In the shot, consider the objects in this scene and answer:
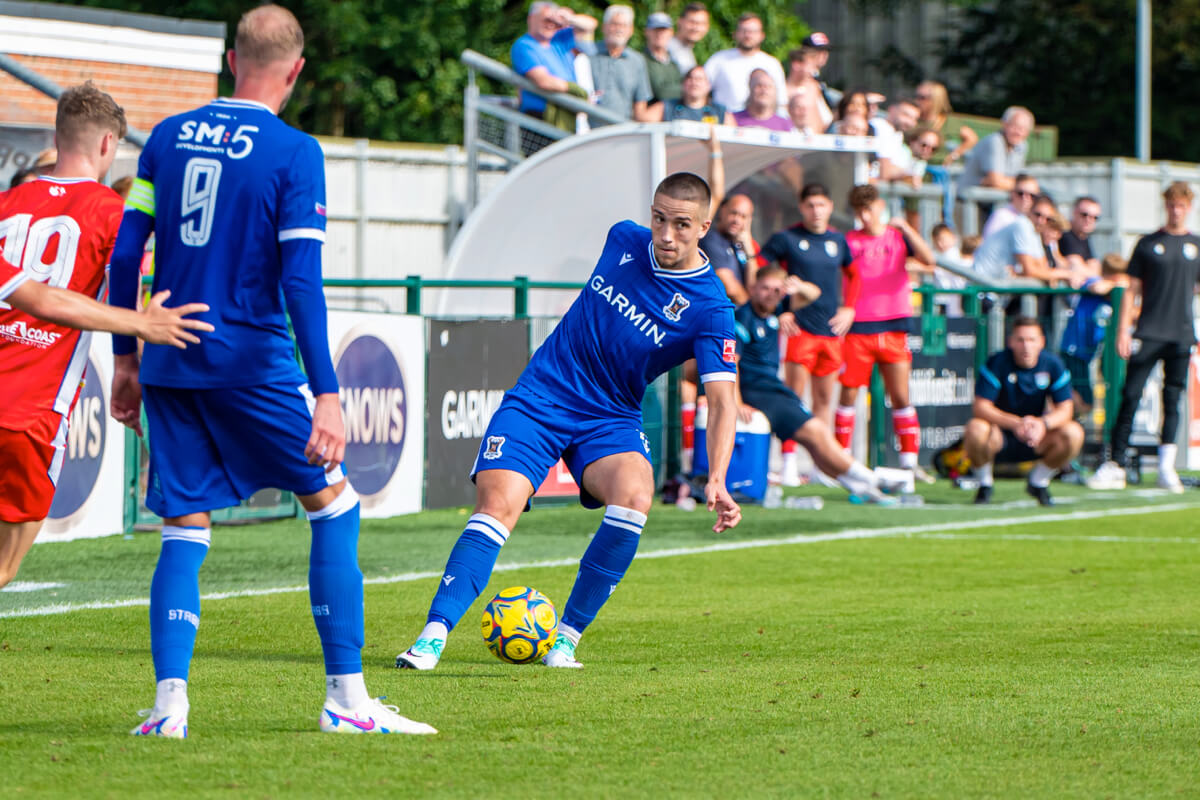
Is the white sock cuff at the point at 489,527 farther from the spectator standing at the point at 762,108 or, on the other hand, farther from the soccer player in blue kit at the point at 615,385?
the spectator standing at the point at 762,108

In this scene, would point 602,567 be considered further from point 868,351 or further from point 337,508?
point 868,351

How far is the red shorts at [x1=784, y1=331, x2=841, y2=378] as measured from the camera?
14.6m

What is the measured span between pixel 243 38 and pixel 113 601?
13.1 ft

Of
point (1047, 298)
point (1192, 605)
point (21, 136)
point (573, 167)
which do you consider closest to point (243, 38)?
point (1192, 605)

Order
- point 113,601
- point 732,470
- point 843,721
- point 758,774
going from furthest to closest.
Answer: point 732,470
point 113,601
point 843,721
point 758,774

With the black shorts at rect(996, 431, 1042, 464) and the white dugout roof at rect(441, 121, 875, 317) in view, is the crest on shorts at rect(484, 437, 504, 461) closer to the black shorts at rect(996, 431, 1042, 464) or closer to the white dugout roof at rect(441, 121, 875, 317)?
the white dugout roof at rect(441, 121, 875, 317)

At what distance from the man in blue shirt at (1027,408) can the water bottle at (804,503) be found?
139 centimetres

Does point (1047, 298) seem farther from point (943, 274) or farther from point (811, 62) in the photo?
point (811, 62)

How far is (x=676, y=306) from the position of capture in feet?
23.2

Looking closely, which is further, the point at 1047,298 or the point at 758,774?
the point at 1047,298

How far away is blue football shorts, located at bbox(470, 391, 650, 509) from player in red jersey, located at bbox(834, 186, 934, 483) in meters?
8.04

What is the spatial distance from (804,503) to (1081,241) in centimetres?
603

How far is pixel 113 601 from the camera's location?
8430mm

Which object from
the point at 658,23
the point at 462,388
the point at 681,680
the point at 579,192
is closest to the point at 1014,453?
the point at 579,192
